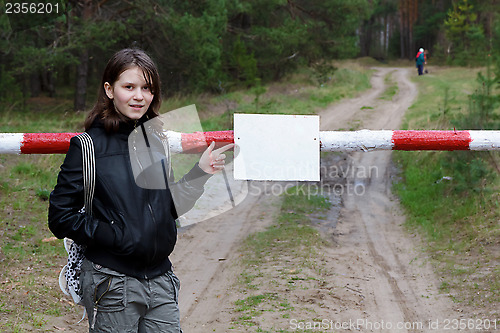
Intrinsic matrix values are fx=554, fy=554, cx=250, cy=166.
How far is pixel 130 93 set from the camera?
251 centimetres

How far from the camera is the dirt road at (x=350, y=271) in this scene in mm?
5508

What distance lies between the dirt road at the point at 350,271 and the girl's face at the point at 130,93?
3141mm

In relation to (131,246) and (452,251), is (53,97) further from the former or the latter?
(131,246)

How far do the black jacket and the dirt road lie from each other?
9.62 feet

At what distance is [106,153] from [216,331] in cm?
313

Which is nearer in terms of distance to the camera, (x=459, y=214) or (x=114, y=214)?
(x=114, y=214)

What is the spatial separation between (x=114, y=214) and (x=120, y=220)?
1.6 inches

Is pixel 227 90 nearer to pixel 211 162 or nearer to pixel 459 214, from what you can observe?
pixel 459 214

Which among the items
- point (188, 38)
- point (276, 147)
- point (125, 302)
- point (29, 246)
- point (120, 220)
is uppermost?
point (188, 38)

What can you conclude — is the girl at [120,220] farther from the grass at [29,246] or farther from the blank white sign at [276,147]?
A: the grass at [29,246]

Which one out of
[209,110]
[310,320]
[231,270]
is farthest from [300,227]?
[209,110]

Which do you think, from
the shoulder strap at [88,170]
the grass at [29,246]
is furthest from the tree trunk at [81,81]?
the shoulder strap at [88,170]

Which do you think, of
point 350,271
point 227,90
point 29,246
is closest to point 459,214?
point 350,271

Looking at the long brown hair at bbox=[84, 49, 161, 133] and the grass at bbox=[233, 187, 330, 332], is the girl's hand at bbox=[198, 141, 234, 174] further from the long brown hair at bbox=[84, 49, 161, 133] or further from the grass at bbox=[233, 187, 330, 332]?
the grass at bbox=[233, 187, 330, 332]
